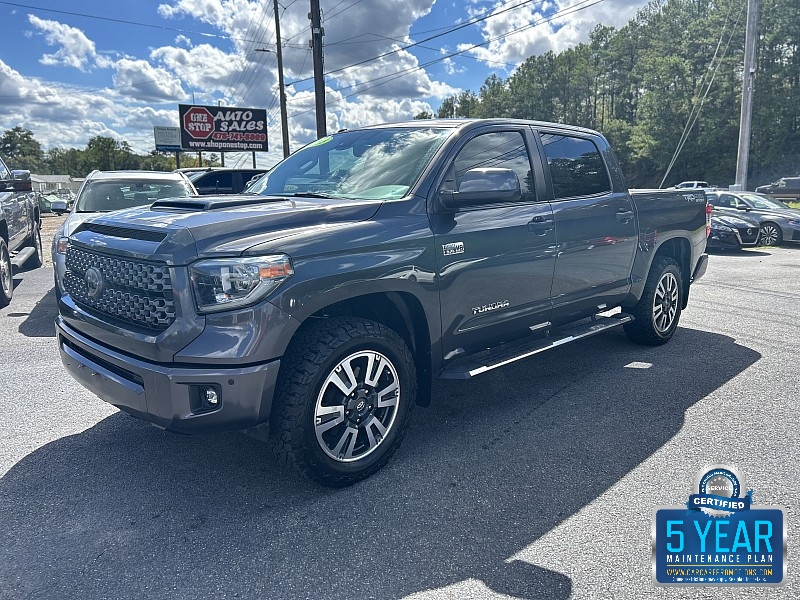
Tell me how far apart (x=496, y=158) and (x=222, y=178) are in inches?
398

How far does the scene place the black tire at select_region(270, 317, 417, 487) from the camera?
117 inches

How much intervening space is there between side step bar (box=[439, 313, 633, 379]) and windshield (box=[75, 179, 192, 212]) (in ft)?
18.0

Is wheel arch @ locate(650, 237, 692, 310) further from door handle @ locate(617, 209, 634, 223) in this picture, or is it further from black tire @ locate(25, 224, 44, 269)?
black tire @ locate(25, 224, 44, 269)

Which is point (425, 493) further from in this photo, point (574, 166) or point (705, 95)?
point (705, 95)

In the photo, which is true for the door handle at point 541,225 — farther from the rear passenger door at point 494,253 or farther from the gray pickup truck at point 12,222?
the gray pickup truck at point 12,222

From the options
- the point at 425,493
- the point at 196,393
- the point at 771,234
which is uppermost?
the point at 771,234

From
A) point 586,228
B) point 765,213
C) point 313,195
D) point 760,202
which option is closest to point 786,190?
point 760,202

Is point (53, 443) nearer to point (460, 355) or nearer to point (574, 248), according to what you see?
point (460, 355)

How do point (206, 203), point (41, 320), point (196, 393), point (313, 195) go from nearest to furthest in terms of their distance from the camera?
1. point (196, 393)
2. point (206, 203)
3. point (313, 195)
4. point (41, 320)

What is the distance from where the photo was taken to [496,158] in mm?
4184

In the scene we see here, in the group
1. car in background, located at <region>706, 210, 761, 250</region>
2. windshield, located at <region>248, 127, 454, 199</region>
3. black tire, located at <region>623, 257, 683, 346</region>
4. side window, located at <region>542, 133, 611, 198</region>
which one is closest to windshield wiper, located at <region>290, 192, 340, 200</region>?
windshield, located at <region>248, 127, 454, 199</region>

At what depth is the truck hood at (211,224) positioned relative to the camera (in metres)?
2.85

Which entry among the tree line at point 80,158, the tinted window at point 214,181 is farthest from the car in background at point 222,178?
the tree line at point 80,158

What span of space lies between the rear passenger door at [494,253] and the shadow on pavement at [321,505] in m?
0.69
